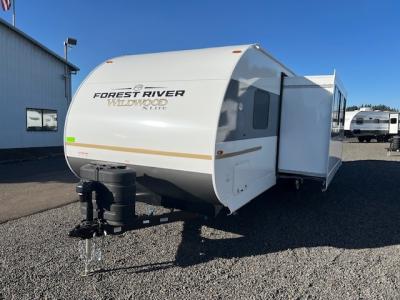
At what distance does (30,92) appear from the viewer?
15.7 m

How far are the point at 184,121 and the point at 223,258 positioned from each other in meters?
1.83

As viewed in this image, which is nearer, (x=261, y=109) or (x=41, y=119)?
(x=261, y=109)

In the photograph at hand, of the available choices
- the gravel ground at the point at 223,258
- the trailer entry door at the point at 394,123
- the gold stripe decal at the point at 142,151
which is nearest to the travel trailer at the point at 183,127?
the gold stripe decal at the point at 142,151

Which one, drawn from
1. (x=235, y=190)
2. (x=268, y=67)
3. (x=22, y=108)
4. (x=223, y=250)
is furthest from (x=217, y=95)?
(x=22, y=108)

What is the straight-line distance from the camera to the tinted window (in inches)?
207

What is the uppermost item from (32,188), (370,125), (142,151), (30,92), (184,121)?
(30,92)

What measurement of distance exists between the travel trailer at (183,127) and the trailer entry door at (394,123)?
104ft

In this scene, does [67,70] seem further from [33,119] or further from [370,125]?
[370,125]

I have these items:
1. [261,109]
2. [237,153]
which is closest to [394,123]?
[261,109]

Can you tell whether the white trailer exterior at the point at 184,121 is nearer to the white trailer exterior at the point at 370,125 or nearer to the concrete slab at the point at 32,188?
the concrete slab at the point at 32,188

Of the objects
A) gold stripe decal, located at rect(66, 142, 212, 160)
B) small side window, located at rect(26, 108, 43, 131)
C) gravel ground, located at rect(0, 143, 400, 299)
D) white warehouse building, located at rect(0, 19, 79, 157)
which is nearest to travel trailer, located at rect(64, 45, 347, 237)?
gold stripe decal, located at rect(66, 142, 212, 160)

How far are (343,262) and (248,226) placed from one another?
5.51 feet

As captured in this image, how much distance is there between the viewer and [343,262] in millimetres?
4555

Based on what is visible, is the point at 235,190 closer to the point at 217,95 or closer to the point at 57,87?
the point at 217,95
